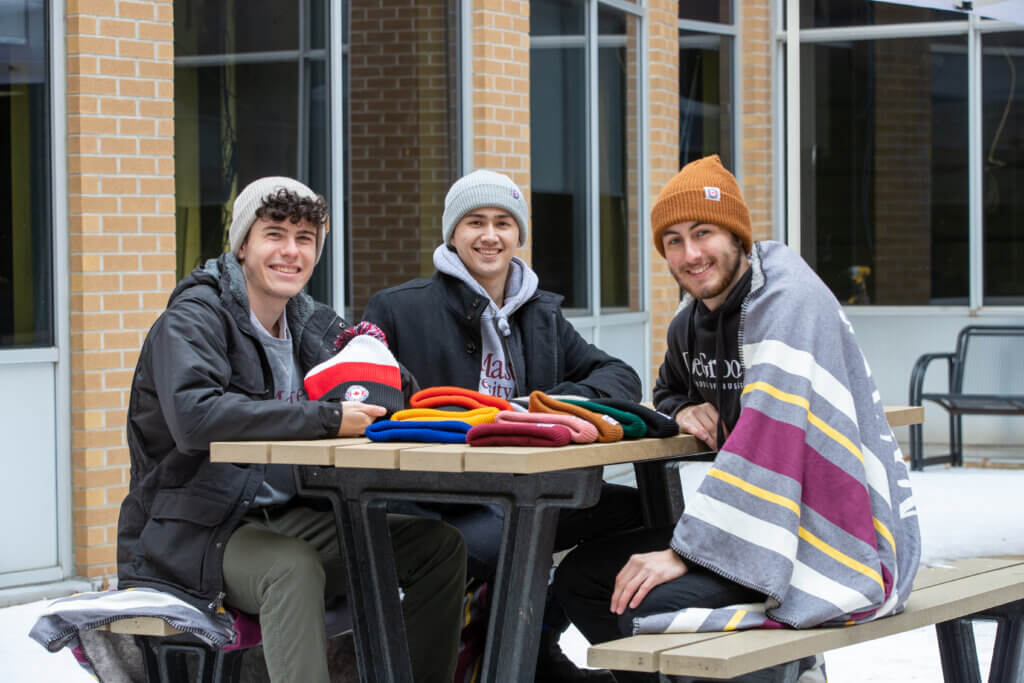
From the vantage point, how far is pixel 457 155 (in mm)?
8641

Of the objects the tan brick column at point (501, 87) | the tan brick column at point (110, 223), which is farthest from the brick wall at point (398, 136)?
the tan brick column at point (110, 223)

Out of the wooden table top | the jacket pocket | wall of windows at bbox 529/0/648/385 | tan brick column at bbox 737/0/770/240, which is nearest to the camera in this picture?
the wooden table top

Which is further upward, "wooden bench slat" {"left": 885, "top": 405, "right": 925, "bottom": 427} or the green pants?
"wooden bench slat" {"left": 885, "top": 405, "right": 925, "bottom": 427}

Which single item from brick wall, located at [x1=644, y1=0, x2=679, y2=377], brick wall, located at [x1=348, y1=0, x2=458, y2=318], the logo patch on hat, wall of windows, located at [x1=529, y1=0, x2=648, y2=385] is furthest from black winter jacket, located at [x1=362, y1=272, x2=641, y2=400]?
brick wall, located at [x1=644, y1=0, x2=679, y2=377]

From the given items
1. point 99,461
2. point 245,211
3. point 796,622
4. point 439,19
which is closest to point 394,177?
point 439,19

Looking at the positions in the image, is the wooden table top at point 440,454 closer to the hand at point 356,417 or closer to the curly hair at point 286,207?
the hand at point 356,417

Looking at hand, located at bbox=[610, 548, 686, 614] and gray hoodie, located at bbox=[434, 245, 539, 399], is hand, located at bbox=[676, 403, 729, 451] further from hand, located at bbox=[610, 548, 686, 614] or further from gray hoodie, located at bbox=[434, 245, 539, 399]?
gray hoodie, located at bbox=[434, 245, 539, 399]

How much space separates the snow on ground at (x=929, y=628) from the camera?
5.36 metres

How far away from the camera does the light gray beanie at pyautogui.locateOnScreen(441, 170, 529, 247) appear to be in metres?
4.64

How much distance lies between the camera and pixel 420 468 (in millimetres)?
3328

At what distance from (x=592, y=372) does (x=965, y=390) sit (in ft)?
23.2

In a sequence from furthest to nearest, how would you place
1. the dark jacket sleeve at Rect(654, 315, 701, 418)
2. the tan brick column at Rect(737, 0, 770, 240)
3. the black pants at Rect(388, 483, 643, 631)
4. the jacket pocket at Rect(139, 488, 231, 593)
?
the tan brick column at Rect(737, 0, 770, 240) < the black pants at Rect(388, 483, 643, 631) < the dark jacket sleeve at Rect(654, 315, 701, 418) < the jacket pocket at Rect(139, 488, 231, 593)

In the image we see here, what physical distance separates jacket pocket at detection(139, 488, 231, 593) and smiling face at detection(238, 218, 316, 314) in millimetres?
592

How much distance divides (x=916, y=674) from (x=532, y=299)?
6.57ft
